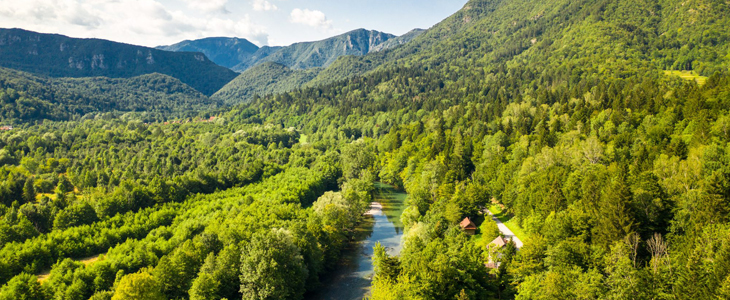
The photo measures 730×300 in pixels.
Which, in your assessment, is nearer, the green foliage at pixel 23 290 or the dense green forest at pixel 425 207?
the dense green forest at pixel 425 207

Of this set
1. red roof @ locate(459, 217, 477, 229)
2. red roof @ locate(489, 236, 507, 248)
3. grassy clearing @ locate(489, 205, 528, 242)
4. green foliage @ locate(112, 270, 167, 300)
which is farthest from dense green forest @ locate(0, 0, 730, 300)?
red roof @ locate(459, 217, 477, 229)

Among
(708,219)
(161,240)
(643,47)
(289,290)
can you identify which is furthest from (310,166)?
(643,47)

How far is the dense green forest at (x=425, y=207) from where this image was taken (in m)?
36.7

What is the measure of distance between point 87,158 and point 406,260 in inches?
4170

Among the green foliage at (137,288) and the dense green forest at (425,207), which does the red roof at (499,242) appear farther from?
the green foliage at (137,288)

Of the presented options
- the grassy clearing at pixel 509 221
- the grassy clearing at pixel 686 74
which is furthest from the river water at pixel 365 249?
the grassy clearing at pixel 686 74

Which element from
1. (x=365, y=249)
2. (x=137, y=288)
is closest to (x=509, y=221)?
(x=365, y=249)

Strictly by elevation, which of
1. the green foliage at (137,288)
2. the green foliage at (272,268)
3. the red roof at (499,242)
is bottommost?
the red roof at (499,242)

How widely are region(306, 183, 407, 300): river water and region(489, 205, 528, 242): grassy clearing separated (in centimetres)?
1701

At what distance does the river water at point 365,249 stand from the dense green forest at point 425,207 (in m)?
2.05

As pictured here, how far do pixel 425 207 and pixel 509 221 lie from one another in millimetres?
13605

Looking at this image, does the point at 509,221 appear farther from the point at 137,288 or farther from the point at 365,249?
the point at 137,288

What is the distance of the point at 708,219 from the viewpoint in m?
34.9

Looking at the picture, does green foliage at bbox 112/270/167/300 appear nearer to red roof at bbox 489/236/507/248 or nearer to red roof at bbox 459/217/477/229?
red roof at bbox 489/236/507/248
